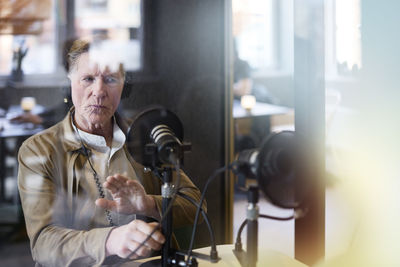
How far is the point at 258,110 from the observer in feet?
6.30

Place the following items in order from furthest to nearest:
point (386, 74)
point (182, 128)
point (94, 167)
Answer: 1. point (386, 74)
2. point (182, 128)
3. point (94, 167)

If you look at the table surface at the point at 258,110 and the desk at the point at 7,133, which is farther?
the table surface at the point at 258,110

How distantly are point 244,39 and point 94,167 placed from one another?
740mm

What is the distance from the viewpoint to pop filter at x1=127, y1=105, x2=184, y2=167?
1370 mm

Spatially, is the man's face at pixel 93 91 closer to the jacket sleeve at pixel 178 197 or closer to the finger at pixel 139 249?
the jacket sleeve at pixel 178 197

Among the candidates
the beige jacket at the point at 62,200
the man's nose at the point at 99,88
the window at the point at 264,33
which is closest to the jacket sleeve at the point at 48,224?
the beige jacket at the point at 62,200

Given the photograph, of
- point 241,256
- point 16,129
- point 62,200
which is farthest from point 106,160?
point 241,256

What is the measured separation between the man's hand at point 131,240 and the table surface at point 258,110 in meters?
0.60

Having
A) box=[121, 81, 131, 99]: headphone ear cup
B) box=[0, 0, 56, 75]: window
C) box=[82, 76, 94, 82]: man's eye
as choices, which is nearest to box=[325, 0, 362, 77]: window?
box=[121, 81, 131, 99]: headphone ear cup

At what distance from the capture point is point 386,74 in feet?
6.97

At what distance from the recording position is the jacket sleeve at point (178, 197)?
155cm

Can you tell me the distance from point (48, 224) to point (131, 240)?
0.83 ft

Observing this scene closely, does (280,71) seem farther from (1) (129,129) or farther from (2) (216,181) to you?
(1) (129,129)

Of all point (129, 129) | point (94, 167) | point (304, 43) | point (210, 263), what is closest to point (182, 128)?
point (129, 129)
